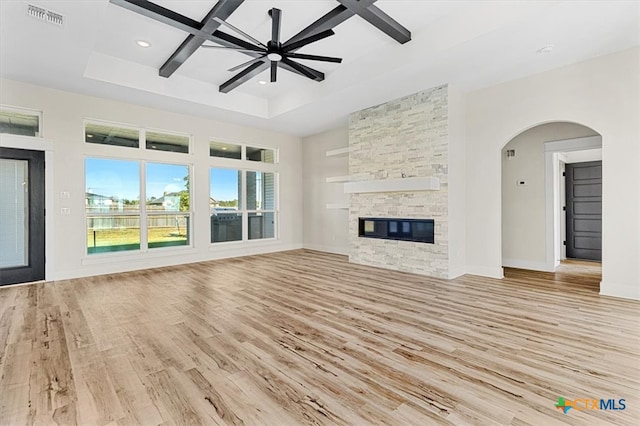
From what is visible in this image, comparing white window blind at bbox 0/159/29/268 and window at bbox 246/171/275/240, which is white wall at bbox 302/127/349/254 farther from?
white window blind at bbox 0/159/29/268

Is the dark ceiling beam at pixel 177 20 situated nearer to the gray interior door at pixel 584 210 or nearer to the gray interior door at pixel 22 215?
the gray interior door at pixel 22 215

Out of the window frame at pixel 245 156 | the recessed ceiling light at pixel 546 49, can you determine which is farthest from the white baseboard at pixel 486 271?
the window frame at pixel 245 156

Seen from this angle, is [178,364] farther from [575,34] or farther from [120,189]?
[575,34]

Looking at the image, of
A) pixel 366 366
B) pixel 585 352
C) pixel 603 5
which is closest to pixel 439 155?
pixel 603 5

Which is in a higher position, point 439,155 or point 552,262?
point 439,155

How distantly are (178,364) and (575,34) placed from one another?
5494mm

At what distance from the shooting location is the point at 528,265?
582cm

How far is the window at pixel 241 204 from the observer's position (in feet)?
24.4

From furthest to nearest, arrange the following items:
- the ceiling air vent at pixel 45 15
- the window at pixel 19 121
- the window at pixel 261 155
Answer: the window at pixel 261 155 < the window at pixel 19 121 < the ceiling air vent at pixel 45 15

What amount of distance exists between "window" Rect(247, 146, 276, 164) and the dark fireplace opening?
3416 mm

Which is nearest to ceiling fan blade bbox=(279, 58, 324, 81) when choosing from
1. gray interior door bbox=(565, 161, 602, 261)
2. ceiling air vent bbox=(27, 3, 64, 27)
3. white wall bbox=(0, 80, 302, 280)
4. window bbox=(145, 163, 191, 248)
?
Result: ceiling air vent bbox=(27, 3, 64, 27)

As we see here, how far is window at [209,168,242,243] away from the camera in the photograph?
7.38 meters

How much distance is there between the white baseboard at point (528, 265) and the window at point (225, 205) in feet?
20.1

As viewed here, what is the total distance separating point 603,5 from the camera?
10.3 feet
